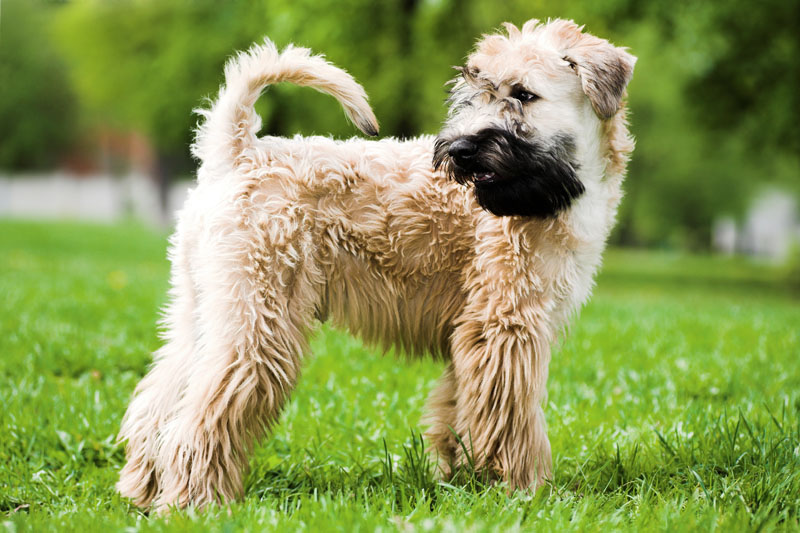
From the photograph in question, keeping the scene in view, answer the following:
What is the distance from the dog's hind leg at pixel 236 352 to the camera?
3.08 metres

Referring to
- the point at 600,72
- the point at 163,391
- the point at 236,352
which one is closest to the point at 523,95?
the point at 600,72

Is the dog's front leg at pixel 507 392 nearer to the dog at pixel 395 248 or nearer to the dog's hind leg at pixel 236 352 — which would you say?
the dog at pixel 395 248

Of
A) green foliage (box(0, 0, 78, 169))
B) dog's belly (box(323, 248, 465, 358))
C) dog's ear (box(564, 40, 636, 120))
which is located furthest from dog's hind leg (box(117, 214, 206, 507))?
green foliage (box(0, 0, 78, 169))

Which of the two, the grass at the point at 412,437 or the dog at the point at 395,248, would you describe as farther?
the dog at the point at 395,248

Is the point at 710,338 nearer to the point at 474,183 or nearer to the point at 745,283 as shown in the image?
the point at 474,183

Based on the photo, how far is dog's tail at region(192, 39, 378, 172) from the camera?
3.29 meters

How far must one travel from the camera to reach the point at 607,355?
6270 mm

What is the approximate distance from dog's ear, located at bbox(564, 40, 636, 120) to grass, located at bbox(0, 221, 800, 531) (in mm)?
1193

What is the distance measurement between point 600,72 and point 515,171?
60cm

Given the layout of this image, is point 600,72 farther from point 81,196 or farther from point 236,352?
point 81,196

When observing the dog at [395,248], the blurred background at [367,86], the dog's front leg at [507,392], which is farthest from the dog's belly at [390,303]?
the blurred background at [367,86]

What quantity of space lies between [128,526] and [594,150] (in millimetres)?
2448

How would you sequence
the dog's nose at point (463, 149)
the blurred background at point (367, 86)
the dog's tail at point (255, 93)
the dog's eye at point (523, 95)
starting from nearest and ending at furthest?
the dog's nose at point (463, 149)
the dog's eye at point (523, 95)
the dog's tail at point (255, 93)
the blurred background at point (367, 86)

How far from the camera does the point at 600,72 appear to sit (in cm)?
322
